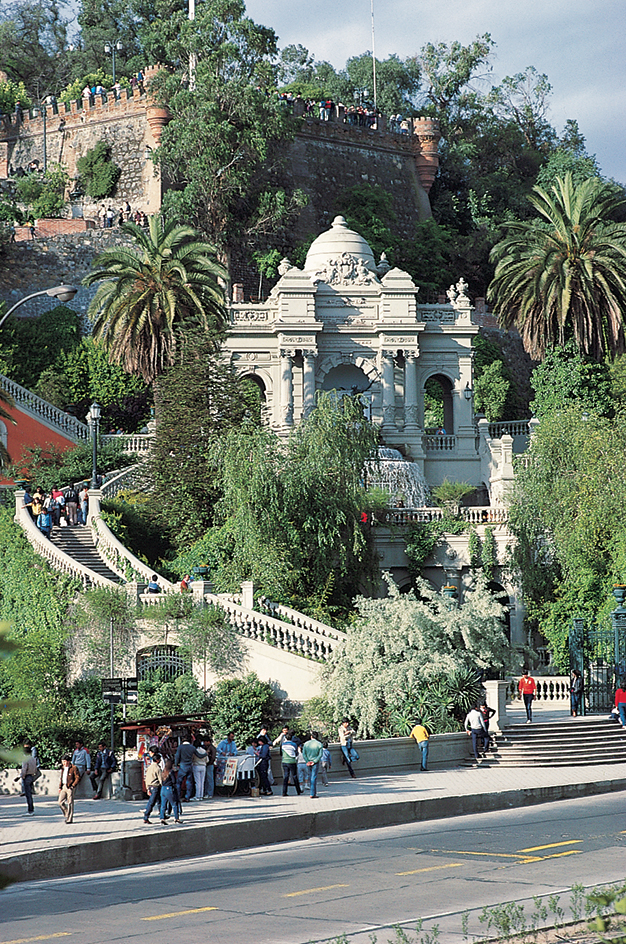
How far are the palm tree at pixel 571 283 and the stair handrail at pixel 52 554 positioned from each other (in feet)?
70.6

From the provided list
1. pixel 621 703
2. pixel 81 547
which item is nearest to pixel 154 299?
pixel 81 547

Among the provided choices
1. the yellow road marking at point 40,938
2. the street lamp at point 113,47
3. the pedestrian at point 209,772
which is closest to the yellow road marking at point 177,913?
the yellow road marking at point 40,938

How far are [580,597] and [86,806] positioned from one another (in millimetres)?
20942

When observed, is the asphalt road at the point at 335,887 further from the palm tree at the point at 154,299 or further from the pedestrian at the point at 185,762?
the palm tree at the point at 154,299

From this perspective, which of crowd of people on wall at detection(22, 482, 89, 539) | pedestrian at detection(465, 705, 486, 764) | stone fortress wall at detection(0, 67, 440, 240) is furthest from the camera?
stone fortress wall at detection(0, 67, 440, 240)

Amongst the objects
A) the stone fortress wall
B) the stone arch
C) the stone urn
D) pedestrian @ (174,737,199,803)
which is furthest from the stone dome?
pedestrian @ (174,737,199,803)

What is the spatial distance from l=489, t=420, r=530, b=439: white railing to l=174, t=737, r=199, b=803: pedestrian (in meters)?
33.1

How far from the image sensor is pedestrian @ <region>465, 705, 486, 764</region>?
2927 cm

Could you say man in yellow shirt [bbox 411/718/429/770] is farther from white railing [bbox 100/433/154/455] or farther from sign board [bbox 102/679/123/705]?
white railing [bbox 100/433/154/455]

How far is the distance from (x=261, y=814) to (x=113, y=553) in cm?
1871

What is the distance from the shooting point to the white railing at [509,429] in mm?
55584

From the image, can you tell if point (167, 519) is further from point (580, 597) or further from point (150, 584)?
point (580, 597)

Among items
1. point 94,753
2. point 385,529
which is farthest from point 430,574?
point 94,753

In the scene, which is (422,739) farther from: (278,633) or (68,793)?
(68,793)
